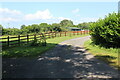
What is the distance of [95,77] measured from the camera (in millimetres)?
4930

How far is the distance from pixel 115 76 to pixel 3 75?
198 inches

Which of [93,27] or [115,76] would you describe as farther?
[93,27]

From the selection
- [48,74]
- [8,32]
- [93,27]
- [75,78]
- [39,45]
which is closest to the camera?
[75,78]

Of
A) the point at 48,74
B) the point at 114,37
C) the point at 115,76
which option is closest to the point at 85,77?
the point at 115,76

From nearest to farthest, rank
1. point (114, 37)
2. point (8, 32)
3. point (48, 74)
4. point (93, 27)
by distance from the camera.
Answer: point (48, 74), point (114, 37), point (93, 27), point (8, 32)

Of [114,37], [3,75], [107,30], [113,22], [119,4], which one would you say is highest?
[119,4]

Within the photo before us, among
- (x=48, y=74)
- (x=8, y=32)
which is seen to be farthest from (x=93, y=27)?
(x=8, y=32)

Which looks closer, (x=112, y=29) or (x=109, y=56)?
(x=112, y=29)

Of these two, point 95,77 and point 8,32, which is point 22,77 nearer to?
point 95,77

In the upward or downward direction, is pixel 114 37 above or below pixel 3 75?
above

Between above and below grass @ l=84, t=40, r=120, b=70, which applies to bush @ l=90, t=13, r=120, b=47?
above

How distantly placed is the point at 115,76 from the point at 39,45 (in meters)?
10.9

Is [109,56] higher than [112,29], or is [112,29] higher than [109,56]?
[112,29]

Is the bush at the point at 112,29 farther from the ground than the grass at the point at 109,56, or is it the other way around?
the bush at the point at 112,29
